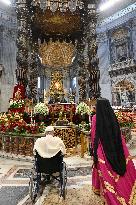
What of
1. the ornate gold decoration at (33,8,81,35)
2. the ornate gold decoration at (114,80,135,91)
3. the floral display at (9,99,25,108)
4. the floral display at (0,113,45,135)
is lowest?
the floral display at (0,113,45,135)

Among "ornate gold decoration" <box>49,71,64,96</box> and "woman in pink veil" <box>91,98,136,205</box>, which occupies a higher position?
"ornate gold decoration" <box>49,71,64,96</box>

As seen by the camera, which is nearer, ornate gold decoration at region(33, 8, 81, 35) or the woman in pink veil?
the woman in pink veil

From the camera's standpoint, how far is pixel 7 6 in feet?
71.1

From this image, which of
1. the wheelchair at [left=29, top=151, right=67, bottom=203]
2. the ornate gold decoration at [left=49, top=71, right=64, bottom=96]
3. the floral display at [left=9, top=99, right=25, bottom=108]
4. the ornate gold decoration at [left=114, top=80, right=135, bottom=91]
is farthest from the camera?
the ornate gold decoration at [left=114, top=80, right=135, bottom=91]

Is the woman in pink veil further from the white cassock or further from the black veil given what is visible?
the white cassock

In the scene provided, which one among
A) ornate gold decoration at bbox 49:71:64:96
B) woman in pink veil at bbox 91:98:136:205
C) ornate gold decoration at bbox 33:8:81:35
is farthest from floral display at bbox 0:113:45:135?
ornate gold decoration at bbox 33:8:81:35

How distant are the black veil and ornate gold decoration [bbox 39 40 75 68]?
42.6 feet

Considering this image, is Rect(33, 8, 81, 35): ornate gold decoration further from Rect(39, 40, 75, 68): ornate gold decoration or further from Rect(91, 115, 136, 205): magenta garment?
Rect(91, 115, 136, 205): magenta garment

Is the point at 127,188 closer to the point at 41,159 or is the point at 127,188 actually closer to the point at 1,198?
the point at 41,159

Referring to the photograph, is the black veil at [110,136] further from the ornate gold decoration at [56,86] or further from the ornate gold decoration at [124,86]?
the ornate gold decoration at [124,86]

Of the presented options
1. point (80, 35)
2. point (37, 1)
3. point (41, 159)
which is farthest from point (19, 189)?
point (80, 35)

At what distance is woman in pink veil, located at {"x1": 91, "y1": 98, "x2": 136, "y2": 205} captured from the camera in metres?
3.43

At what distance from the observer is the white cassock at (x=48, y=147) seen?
431 cm

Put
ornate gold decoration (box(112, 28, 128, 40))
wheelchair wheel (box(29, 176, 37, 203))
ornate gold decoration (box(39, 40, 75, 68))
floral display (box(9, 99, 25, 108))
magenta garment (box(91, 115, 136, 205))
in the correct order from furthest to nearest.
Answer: ornate gold decoration (box(112, 28, 128, 40)) < ornate gold decoration (box(39, 40, 75, 68)) < floral display (box(9, 99, 25, 108)) < wheelchair wheel (box(29, 176, 37, 203)) < magenta garment (box(91, 115, 136, 205))
